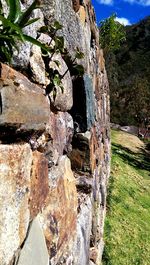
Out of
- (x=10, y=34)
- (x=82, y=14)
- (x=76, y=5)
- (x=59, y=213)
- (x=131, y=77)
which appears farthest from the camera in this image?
(x=131, y=77)

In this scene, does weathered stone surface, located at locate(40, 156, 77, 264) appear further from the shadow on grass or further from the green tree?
the green tree

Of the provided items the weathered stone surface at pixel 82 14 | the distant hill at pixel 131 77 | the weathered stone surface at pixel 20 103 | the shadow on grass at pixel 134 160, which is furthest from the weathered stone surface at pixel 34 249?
the distant hill at pixel 131 77

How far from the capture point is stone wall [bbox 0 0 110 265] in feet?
7.52

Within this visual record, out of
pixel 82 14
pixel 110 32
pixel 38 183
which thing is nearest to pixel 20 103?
pixel 38 183

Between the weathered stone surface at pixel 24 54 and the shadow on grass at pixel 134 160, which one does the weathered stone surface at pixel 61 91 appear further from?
the shadow on grass at pixel 134 160

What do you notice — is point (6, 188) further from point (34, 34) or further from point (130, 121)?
point (130, 121)

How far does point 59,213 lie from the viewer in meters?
3.30

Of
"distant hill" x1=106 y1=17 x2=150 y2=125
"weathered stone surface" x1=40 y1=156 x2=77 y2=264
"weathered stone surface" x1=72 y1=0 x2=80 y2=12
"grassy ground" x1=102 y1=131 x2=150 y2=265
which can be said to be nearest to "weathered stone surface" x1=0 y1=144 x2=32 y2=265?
"weathered stone surface" x1=40 y1=156 x2=77 y2=264

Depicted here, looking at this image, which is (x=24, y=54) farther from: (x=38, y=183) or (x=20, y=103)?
(x=38, y=183)

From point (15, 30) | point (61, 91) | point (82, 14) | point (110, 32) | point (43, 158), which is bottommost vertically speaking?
point (43, 158)

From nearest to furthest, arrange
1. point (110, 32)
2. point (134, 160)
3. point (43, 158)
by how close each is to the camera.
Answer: point (43, 158) < point (134, 160) < point (110, 32)

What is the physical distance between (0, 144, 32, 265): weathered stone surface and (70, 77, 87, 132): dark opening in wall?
1.66 meters

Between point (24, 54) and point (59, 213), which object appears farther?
point (59, 213)

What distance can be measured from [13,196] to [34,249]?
20.1 inches
